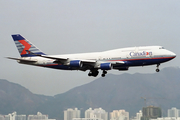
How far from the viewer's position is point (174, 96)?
197250mm

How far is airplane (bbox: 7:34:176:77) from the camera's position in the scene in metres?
54.2

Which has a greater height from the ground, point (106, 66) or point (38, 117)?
point (106, 66)

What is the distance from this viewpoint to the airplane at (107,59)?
54.2 meters

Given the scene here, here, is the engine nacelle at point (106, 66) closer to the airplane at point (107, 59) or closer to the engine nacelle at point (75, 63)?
the airplane at point (107, 59)

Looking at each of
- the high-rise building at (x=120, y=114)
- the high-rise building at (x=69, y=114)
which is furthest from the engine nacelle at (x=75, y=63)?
the high-rise building at (x=120, y=114)

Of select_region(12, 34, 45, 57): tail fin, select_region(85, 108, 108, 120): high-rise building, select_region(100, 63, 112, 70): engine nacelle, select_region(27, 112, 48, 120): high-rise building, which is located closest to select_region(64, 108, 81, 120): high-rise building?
select_region(85, 108, 108, 120): high-rise building

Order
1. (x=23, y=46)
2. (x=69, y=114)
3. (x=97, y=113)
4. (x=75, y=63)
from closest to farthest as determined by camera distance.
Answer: (x=75, y=63) → (x=23, y=46) → (x=69, y=114) → (x=97, y=113)

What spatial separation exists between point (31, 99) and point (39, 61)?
66.3 meters

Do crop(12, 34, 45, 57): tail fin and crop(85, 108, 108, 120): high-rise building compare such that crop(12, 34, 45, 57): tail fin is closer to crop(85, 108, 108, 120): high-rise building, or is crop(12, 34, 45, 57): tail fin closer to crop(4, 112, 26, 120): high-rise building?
crop(4, 112, 26, 120): high-rise building

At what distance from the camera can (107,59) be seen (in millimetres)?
56562

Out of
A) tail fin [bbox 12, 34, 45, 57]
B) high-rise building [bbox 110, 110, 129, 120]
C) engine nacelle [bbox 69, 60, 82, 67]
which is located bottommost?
high-rise building [bbox 110, 110, 129, 120]

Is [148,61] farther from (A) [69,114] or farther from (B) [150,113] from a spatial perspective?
(B) [150,113]

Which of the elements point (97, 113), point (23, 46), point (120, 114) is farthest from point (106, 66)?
point (120, 114)

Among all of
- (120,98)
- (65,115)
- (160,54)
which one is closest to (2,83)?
(65,115)
